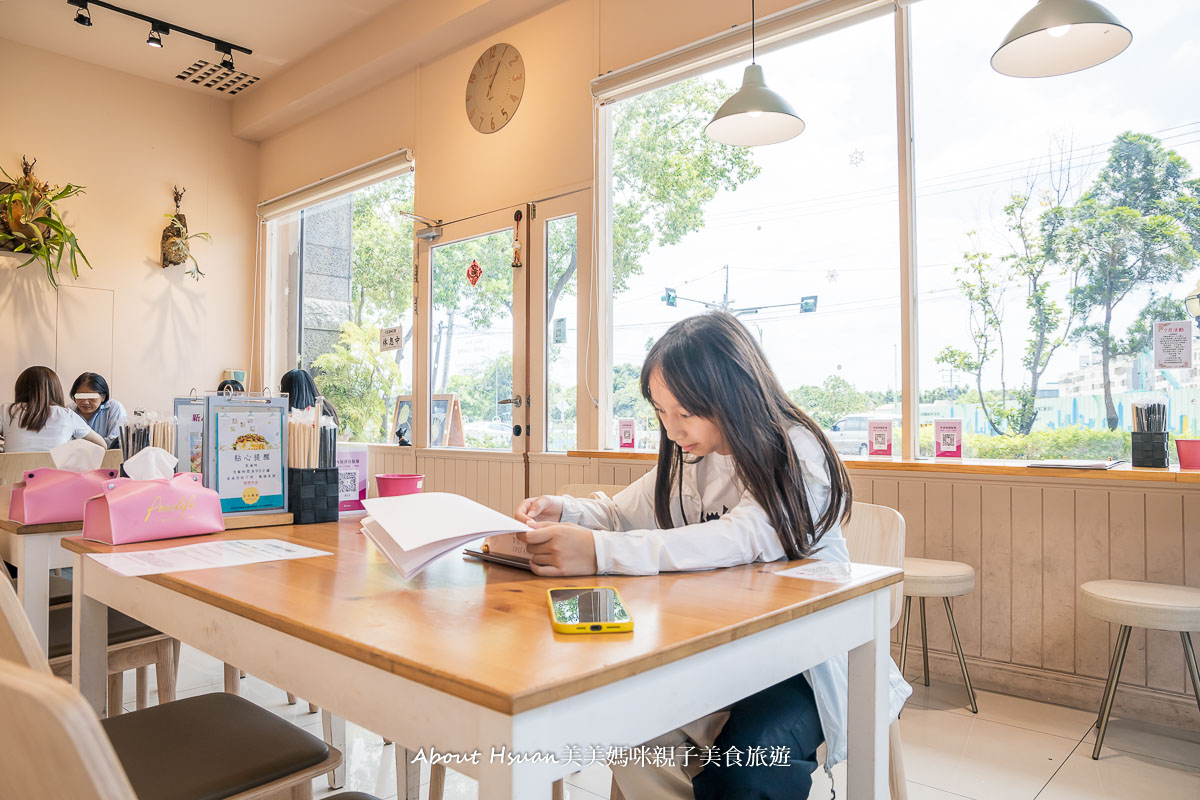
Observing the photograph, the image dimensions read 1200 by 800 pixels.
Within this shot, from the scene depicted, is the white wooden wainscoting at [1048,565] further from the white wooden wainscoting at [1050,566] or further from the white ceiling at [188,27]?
the white ceiling at [188,27]

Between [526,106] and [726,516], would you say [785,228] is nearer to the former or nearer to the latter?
[526,106]

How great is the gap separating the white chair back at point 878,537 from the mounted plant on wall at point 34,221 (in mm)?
5739

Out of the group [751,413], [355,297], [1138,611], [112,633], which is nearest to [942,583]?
[1138,611]

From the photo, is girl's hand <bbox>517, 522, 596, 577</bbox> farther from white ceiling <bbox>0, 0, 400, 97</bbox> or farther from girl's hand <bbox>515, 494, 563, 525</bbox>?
white ceiling <bbox>0, 0, 400, 97</bbox>

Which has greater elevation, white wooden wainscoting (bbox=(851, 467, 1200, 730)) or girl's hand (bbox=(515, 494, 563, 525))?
girl's hand (bbox=(515, 494, 563, 525))

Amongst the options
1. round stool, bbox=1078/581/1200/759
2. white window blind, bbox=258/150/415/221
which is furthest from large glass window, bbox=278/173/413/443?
round stool, bbox=1078/581/1200/759

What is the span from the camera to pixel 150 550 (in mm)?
1357

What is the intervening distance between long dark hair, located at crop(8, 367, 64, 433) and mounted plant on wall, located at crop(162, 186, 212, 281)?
1.68m

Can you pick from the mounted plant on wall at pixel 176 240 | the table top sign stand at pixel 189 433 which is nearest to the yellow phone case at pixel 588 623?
the table top sign stand at pixel 189 433

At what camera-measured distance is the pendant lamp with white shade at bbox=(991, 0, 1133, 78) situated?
2.06 metres

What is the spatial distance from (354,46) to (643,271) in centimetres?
277

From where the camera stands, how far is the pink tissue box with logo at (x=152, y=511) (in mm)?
1414

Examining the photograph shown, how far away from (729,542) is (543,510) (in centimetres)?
43

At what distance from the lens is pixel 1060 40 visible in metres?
2.21
